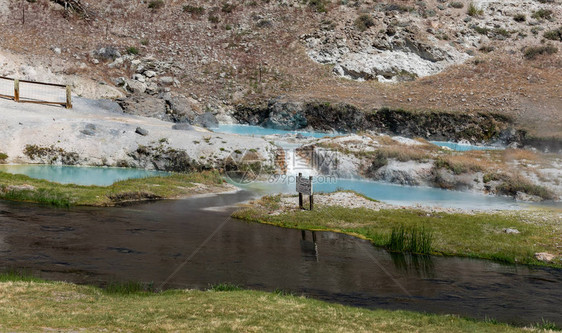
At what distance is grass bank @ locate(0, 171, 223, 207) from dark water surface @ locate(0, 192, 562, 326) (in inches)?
79.0

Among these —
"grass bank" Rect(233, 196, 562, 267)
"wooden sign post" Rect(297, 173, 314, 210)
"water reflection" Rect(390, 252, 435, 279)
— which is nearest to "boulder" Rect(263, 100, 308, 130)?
"grass bank" Rect(233, 196, 562, 267)

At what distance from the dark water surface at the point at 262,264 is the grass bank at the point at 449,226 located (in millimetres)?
1041

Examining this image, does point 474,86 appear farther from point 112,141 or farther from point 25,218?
point 25,218

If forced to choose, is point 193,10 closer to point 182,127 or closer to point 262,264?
point 182,127

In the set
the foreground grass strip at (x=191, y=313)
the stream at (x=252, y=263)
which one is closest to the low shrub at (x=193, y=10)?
the stream at (x=252, y=263)

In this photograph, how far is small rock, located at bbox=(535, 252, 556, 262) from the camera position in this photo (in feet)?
75.5

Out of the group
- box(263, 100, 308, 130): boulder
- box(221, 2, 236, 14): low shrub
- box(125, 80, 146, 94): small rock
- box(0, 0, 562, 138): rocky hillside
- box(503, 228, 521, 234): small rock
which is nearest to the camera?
box(503, 228, 521, 234): small rock

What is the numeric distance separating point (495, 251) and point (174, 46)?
7029 cm

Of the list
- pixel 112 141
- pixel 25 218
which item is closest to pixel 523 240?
pixel 25 218

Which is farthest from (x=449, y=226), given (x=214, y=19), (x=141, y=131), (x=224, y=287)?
(x=214, y=19)

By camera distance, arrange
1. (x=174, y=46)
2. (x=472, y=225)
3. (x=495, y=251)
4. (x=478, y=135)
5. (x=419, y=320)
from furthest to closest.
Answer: (x=174, y=46) < (x=478, y=135) < (x=472, y=225) < (x=495, y=251) < (x=419, y=320)

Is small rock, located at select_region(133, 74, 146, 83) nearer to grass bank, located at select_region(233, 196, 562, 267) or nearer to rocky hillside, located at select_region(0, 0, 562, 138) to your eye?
rocky hillside, located at select_region(0, 0, 562, 138)

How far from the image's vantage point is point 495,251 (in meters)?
24.0

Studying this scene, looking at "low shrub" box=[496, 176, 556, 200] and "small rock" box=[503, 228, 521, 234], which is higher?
"low shrub" box=[496, 176, 556, 200]
